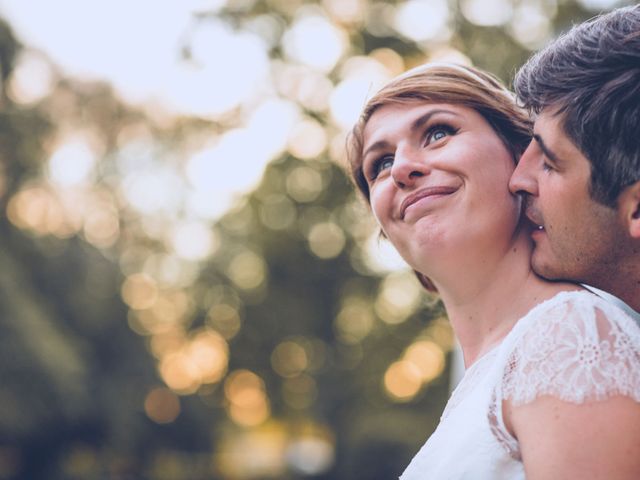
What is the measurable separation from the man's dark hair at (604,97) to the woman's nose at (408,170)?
1.58 feet

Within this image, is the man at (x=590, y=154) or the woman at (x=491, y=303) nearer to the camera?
the woman at (x=491, y=303)

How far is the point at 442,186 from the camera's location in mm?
2561

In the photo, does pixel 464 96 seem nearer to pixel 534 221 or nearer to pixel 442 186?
pixel 442 186

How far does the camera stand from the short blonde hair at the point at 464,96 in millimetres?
2748

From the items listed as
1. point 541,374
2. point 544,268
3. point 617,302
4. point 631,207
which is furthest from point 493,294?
point 541,374

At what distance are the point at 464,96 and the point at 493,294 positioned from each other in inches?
27.3

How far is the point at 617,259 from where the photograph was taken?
225 centimetres

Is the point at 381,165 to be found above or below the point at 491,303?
above

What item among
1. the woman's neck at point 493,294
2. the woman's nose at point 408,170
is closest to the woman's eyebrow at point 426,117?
the woman's nose at point 408,170

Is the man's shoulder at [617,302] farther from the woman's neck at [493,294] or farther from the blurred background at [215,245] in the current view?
the blurred background at [215,245]

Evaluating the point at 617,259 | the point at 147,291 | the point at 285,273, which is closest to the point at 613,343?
the point at 617,259

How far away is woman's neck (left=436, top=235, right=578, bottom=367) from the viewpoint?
2.49 meters

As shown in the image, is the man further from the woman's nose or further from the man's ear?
the woman's nose

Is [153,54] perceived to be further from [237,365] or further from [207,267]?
[237,365]
